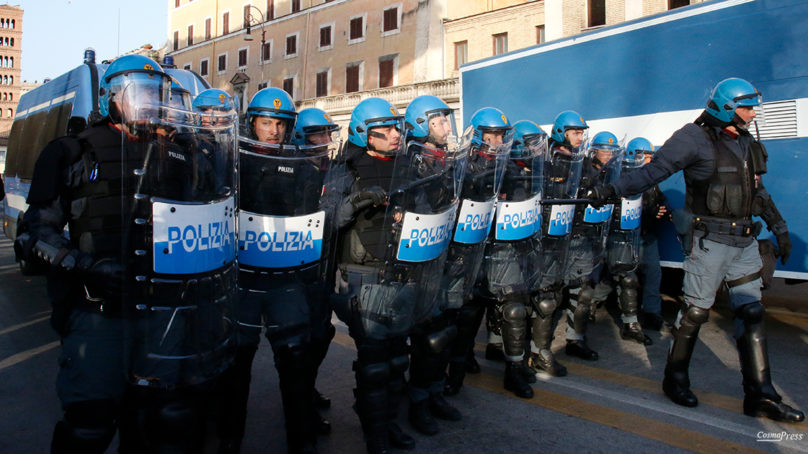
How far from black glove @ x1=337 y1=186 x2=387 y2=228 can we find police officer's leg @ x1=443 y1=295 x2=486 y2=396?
3.99 ft

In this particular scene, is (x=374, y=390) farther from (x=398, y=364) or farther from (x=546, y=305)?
(x=546, y=305)

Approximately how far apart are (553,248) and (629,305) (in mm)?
1640

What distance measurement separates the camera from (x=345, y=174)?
3.56 m

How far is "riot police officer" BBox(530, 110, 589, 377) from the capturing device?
4.64m

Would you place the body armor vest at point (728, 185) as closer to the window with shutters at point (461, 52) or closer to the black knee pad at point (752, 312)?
the black knee pad at point (752, 312)

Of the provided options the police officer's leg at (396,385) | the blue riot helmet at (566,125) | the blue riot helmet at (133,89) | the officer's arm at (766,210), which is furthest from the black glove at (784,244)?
the blue riot helmet at (133,89)

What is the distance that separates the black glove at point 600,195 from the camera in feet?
13.0

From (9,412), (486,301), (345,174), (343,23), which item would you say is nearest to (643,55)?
(486,301)

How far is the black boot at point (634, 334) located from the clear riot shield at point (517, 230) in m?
1.97

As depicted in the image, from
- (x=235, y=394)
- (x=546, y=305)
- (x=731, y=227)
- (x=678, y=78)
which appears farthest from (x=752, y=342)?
(x=678, y=78)

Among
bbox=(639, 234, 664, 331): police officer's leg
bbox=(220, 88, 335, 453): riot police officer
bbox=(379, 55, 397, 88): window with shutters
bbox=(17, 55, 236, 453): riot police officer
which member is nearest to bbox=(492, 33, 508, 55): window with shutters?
bbox=(379, 55, 397, 88): window with shutters

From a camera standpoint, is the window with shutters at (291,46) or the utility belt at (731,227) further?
the window with shutters at (291,46)

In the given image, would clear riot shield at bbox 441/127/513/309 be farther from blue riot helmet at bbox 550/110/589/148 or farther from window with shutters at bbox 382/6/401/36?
window with shutters at bbox 382/6/401/36

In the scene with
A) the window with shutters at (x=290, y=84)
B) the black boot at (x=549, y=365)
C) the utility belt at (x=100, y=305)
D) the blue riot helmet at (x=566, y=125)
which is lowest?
the black boot at (x=549, y=365)
